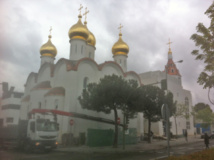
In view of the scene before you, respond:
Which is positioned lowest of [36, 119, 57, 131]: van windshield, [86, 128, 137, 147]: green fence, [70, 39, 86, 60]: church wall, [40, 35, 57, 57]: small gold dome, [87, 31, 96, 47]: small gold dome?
[86, 128, 137, 147]: green fence

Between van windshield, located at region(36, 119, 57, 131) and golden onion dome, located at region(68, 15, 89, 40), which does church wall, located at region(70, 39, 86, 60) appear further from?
van windshield, located at region(36, 119, 57, 131)

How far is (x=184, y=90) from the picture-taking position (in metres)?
49.9

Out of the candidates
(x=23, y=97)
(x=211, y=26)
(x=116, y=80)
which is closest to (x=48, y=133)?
(x=116, y=80)

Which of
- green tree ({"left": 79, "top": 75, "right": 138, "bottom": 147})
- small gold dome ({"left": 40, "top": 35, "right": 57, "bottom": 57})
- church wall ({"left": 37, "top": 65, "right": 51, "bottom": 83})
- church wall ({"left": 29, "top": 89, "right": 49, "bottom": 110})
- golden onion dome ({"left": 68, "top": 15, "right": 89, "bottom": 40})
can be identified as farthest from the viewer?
small gold dome ({"left": 40, "top": 35, "right": 57, "bottom": 57})

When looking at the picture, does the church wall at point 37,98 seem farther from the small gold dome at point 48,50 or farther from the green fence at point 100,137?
the green fence at point 100,137

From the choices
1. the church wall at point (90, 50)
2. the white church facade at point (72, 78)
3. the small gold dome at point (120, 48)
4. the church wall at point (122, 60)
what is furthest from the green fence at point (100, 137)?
the small gold dome at point (120, 48)

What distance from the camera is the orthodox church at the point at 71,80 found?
25234 mm

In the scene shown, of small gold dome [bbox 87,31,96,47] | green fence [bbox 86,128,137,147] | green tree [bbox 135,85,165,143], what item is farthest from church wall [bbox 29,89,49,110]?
green tree [bbox 135,85,165,143]

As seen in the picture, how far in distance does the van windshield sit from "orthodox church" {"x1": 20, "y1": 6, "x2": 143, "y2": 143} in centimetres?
682

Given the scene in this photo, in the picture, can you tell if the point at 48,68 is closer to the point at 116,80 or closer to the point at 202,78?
the point at 116,80

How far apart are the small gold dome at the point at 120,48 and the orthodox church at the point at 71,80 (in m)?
0.18

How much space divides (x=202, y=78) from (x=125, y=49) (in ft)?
84.5

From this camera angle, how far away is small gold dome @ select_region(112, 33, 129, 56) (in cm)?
3612

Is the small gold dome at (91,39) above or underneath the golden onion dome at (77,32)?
above
